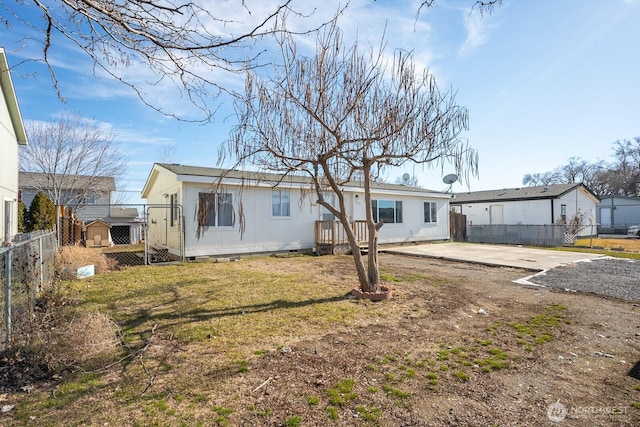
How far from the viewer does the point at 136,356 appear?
333 centimetres

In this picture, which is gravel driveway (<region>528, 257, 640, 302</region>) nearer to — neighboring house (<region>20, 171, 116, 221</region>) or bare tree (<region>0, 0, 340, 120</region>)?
bare tree (<region>0, 0, 340, 120</region>)

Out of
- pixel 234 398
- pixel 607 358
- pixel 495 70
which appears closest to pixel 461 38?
pixel 495 70

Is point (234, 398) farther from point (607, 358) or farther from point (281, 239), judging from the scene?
point (281, 239)

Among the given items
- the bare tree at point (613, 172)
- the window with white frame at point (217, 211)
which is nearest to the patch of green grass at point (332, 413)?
the window with white frame at point (217, 211)

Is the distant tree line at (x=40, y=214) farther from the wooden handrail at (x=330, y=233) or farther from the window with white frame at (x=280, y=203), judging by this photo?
the wooden handrail at (x=330, y=233)

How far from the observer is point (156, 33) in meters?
2.68

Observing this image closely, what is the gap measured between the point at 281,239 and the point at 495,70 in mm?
9130

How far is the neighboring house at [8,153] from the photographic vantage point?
8.24 m

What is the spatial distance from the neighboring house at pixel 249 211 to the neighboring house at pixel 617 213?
22.4 m

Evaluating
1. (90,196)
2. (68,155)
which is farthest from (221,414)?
(90,196)

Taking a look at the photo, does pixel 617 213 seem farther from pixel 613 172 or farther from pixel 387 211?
pixel 387 211

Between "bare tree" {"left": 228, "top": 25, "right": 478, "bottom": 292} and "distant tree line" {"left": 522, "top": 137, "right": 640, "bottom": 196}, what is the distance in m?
42.7

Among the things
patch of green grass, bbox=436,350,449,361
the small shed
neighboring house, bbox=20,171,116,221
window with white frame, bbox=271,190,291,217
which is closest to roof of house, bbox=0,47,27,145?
the small shed

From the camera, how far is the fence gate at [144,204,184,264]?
10227 mm
